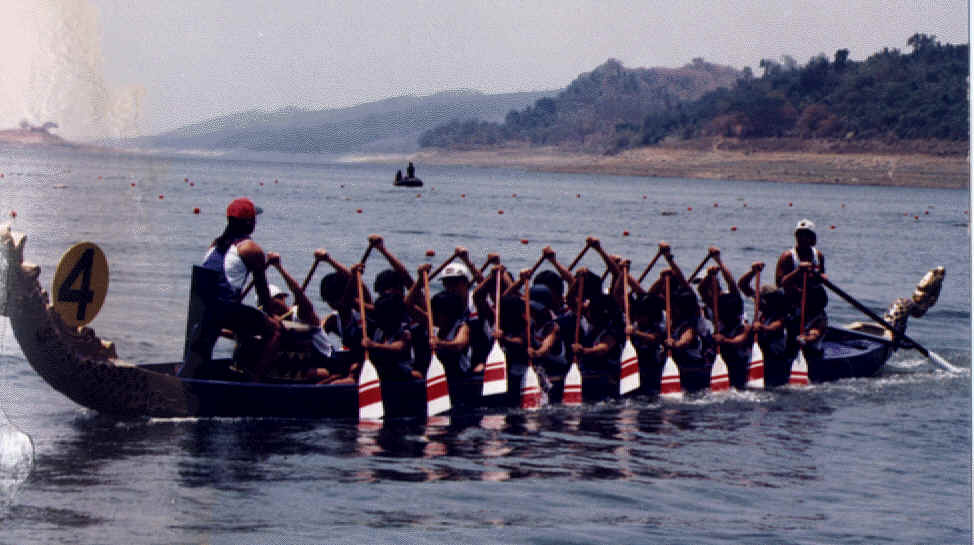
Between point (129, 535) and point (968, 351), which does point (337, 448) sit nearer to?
point (129, 535)

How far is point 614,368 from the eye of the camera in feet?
50.9

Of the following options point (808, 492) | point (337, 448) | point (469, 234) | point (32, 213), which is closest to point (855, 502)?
point (808, 492)

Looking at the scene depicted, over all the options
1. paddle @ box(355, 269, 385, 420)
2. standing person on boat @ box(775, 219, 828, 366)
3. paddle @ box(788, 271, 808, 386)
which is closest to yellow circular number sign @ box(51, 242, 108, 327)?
paddle @ box(355, 269, 385, 420)

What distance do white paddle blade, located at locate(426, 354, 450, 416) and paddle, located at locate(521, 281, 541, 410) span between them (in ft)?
4.25

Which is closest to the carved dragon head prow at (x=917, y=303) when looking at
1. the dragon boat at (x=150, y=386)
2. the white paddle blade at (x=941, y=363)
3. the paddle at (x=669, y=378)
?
the white paddle blade at (x=941, y=363)

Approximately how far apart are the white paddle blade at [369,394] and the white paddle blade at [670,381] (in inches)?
164

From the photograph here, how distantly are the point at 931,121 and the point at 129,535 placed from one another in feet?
311

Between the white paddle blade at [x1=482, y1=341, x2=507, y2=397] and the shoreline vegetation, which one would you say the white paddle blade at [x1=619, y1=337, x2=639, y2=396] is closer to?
the white paddle blade at [x1=482, y1=341, x2=507, y2=397]

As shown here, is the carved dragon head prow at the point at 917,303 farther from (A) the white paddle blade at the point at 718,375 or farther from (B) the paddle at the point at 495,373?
(B) the paddle at the point at 495,373

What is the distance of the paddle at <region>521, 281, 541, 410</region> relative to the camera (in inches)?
580

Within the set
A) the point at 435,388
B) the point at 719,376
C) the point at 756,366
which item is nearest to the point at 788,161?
the point at 756,366

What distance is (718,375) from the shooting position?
1636 cm

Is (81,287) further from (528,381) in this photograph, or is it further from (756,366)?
(756,366)

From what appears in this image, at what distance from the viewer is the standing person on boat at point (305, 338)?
42.9 ft
